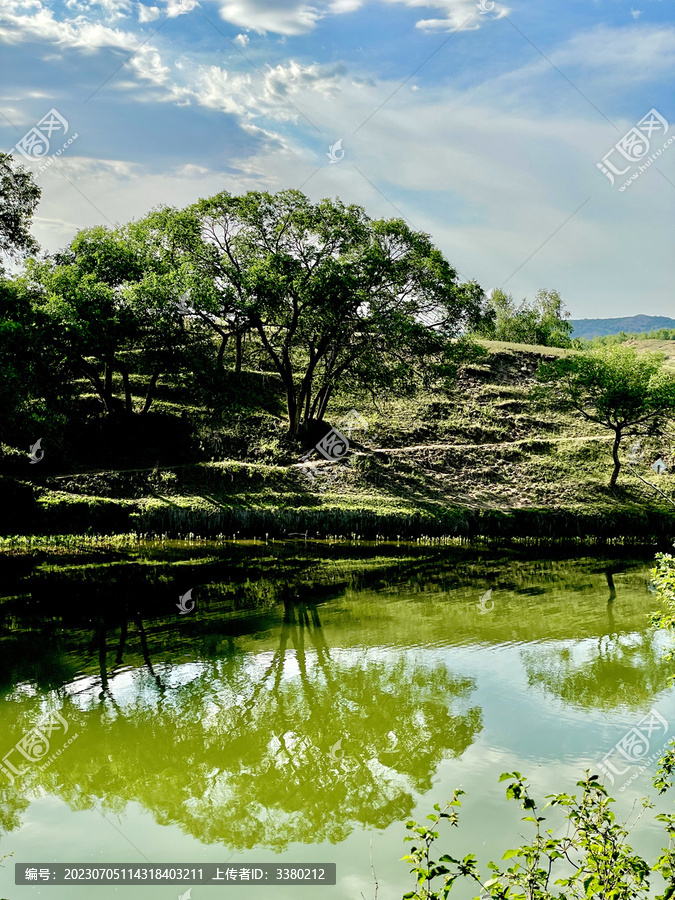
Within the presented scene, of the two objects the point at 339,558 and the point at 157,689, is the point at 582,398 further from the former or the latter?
the point at 157,689

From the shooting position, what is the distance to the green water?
696 cm

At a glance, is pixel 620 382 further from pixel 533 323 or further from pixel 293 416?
pixel 533 323

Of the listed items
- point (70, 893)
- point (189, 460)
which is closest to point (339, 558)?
point (189, 460)

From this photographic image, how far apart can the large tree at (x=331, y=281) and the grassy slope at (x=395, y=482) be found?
534 cm

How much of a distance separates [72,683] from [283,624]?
528 centimetres

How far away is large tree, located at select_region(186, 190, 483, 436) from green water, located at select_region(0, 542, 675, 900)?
52.5 feet

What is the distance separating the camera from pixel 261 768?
833 centimetres

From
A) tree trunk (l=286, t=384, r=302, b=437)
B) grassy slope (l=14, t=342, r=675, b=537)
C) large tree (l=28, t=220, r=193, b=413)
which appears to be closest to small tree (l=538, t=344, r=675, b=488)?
grassy slope (l=14, t=342, r=675, b=537)

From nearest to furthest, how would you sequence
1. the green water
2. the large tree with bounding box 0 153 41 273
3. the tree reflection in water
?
1. the green water
2. the tree reflection in water
3. the large tree with bounding box 0 153 41 273

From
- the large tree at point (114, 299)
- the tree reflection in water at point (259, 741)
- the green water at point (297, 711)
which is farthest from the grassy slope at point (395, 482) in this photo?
the tree reflection in water at point (259, 741)

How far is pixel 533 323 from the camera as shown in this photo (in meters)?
80.6

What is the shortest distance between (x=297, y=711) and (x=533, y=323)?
7712cm
